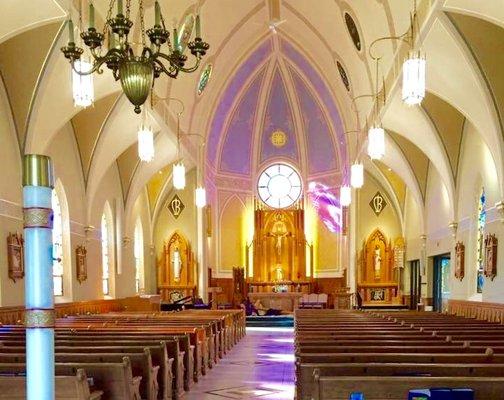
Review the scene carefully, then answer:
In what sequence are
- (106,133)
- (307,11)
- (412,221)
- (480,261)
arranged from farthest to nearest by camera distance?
(412,221)
(307,11)
(106,133)
(480,261)

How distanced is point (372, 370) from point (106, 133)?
13301mm

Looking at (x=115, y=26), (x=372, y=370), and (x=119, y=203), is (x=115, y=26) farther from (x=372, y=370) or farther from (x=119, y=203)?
(x=119, y=203)

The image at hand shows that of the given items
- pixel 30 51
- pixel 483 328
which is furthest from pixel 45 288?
pixel 30 51

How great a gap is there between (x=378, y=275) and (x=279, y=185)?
6462mm

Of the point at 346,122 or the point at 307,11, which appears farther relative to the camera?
the point at 346,122

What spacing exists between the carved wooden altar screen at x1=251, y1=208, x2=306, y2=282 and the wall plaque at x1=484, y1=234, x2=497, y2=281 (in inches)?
505

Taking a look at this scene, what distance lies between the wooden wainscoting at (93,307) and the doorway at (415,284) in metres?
10.0

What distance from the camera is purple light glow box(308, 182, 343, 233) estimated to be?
2638 centimetres

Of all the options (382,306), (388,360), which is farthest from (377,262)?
(388,360)

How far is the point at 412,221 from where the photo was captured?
23859mm

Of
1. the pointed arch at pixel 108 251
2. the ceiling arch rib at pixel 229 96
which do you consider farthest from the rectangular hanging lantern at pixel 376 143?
the ceiling arch rib at pixel 229 96

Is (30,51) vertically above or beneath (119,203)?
above

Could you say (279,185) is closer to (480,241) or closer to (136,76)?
(480,241)

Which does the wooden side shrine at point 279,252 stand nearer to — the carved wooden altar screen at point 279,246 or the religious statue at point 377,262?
the carved wooden altar screen at point 279,246
